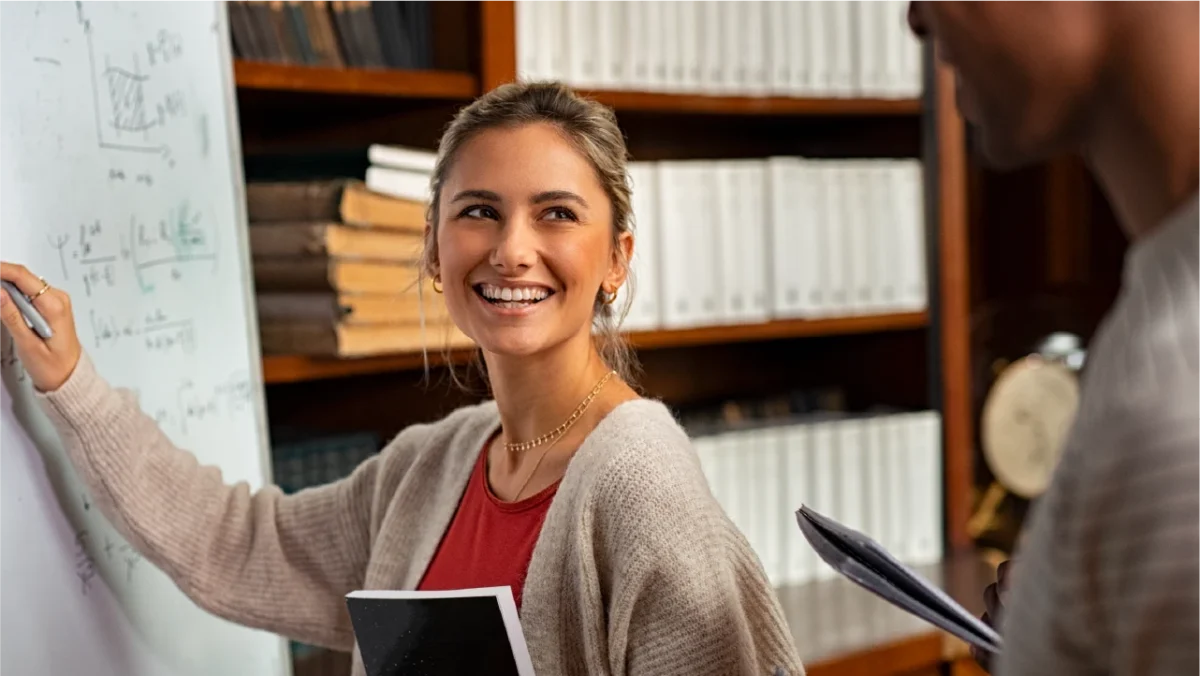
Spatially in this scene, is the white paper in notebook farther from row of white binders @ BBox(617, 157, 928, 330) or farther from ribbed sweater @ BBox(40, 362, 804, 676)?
row of white binders @ BBox(617, 157, 928, 330)

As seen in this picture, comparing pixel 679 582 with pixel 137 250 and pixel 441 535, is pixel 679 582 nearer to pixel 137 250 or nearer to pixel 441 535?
pixel 441 535

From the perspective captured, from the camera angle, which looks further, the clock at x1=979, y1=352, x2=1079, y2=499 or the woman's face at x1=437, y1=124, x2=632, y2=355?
the clock at x1=979, y1=352, x2=1079, y2=499

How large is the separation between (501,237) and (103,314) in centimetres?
43

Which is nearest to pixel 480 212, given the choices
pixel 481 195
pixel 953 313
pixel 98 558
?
pixel 481 195

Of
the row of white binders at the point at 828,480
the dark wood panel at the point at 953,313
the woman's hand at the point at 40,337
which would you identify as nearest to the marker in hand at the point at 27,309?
the woman's hand at the point at 40,337

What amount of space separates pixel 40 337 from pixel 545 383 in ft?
1.55

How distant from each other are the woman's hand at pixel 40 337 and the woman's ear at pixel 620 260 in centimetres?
51

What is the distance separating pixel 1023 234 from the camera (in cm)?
265

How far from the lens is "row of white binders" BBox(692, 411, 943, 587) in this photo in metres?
2.04

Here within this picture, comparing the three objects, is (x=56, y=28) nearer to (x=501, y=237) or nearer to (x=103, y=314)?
(x=103, y=314)

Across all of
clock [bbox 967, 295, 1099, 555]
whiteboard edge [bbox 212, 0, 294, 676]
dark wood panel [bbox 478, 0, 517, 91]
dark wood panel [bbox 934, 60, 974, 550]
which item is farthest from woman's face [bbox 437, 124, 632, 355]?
clock [bbox 967, 295, 1099, 555]

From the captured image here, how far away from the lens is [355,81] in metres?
1.61

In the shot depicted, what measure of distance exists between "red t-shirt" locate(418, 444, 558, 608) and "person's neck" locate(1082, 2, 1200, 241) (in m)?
0.66

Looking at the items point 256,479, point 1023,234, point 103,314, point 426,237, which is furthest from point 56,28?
point 1023,234
